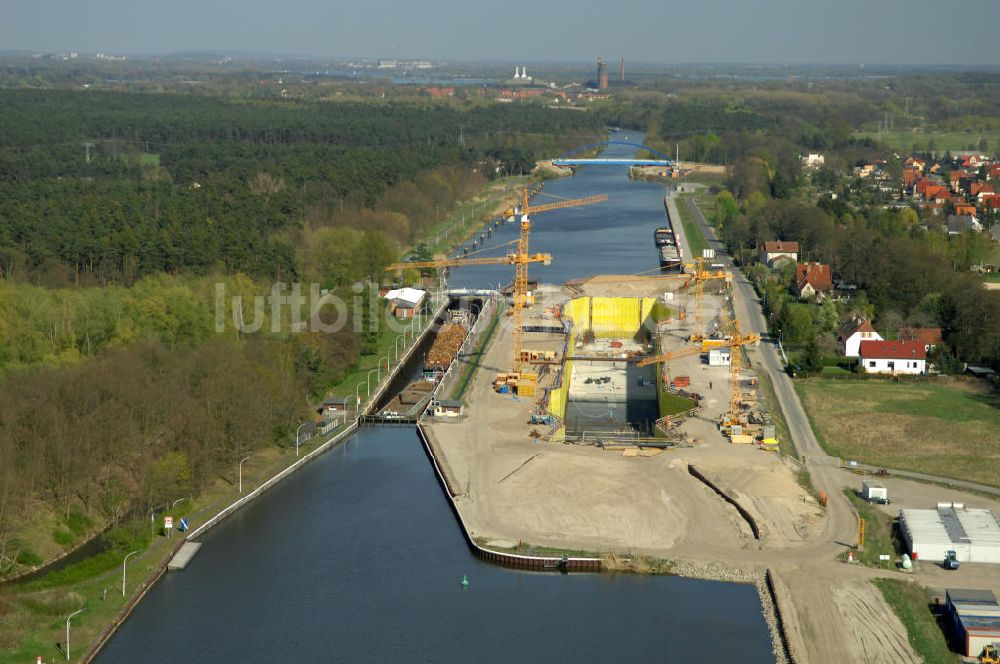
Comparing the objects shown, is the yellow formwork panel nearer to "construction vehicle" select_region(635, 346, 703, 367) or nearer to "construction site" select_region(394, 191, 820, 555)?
"construction site" select_region(394, 191, 820, 555)

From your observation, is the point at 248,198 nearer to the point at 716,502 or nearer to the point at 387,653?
the point at 716,502

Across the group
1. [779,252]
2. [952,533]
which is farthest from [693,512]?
[779,252]

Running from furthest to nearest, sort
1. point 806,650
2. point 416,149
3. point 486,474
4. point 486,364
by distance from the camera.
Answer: point 416,149 < point 486,364 < point 486,474 < point 806,650

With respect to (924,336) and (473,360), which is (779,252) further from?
(473,360)

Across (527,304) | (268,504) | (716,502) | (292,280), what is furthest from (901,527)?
(292,280)

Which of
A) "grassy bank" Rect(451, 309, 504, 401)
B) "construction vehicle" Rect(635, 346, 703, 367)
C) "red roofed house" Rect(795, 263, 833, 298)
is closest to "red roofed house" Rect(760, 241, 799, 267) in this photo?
"red roofed house" Rect(795, 263, 833, 298)

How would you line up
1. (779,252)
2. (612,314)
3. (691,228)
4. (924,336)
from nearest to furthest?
(924,336) < (612,314) < (779,252) < (691,228)

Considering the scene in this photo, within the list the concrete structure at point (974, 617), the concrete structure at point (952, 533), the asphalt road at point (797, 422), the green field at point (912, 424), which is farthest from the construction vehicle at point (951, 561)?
the green field at point (912, 424)
